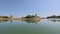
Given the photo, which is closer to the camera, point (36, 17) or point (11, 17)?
point (11, 17)

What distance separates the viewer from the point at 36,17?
29.1 m

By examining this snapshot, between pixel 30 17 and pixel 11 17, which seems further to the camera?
pixel 30 17

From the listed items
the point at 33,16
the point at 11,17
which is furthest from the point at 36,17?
the point at 11,17

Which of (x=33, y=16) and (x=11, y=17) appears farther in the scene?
(x=33, y=16)

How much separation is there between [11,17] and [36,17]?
317 inches

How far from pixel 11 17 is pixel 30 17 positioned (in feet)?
21.7

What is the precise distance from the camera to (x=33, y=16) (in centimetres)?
2969

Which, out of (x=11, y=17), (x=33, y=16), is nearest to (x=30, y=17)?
(x=33, y=16)

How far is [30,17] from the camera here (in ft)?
97.0

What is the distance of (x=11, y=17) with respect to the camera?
25.7 m

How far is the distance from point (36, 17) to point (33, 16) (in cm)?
113

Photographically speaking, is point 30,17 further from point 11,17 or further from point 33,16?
point 11,17

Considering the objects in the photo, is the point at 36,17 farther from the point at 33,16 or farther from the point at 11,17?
the point at 11,17
